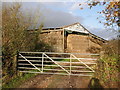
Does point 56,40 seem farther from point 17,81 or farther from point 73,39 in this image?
point 17,81

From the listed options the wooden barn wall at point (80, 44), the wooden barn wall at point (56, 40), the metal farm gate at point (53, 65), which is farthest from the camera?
the wooden barn wall at point (80, 44)

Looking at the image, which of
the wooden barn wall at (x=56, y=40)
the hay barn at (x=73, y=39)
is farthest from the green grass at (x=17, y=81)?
the hay barn at (x=73, y=39)

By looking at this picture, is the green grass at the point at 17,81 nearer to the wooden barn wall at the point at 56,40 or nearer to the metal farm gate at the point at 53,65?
the metal farm gate at the point at 53,65

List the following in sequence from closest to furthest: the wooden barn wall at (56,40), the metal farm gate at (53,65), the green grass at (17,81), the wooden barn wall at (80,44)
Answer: the green grass at (17,81) → the metal farm gate at (53,65) → the wooden barn wall at (56,40) → the wooden barn wall at (80,44)

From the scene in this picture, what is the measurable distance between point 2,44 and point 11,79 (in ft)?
6.47

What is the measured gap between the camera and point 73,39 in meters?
14.7

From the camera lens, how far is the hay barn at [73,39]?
13.5 metres

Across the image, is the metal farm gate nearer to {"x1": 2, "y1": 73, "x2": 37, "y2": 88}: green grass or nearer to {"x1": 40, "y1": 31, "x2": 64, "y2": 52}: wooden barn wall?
{"x1": 2, "y1": 73, "x2": 37, "y2": 88}: green grass

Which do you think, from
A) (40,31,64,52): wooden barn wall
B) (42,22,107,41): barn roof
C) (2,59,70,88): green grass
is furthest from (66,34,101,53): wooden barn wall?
(2,59,70,88): green grass

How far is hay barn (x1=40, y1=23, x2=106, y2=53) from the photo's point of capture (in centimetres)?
1348

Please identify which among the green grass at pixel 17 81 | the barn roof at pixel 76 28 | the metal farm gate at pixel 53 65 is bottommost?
the green grass at pixel 17 81

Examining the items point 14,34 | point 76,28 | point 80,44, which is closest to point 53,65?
point 14,34

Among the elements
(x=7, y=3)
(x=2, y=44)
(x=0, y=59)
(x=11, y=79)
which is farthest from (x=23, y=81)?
(x=7, y=3)

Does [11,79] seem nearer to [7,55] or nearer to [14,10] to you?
[7,55]
